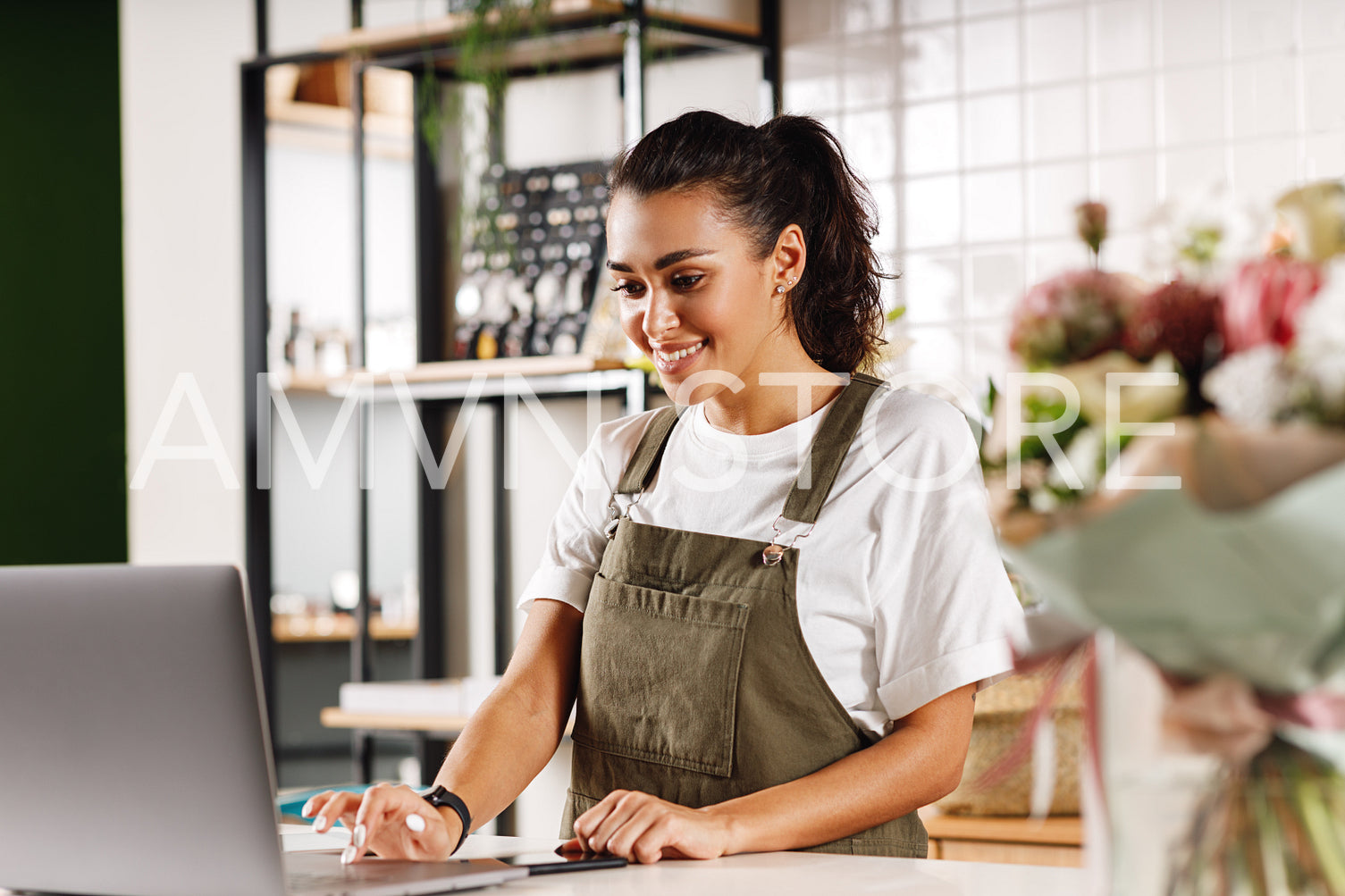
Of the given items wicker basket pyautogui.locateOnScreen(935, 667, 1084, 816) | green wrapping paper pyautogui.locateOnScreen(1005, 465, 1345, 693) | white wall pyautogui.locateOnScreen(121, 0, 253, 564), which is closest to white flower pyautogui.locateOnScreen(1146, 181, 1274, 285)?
green wrapping paper pyautogui.locateOnScreen(1005, 465, 1345, 693)

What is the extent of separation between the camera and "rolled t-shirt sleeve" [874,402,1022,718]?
1.47 m

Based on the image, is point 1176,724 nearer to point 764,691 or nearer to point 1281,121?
point 764,691

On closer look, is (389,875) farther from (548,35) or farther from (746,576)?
(548,35)

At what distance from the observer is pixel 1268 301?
718 millimetres

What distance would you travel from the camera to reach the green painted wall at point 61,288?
403 centimetres

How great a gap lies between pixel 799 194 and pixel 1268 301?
112cm

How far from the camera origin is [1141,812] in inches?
30.0

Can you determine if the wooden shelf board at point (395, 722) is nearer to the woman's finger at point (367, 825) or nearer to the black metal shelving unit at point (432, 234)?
the black metal shelving unit at point (432, 234)

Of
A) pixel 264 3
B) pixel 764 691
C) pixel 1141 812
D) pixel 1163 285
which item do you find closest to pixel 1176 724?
pixel 1141 812

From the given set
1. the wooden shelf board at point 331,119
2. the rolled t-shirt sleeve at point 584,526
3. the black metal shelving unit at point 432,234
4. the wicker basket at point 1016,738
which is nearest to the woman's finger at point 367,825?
the rolled t-shirt sleeve at point 584,526

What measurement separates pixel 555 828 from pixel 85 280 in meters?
2.13

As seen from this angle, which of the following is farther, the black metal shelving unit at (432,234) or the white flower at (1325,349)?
the black metal shelving unit at (432,234)

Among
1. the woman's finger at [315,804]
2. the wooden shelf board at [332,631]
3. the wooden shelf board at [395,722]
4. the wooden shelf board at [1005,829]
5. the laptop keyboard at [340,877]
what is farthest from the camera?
the wooden shelf board at [332,631]

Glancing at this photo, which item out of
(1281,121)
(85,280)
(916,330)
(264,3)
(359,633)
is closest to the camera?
(1281,121)
